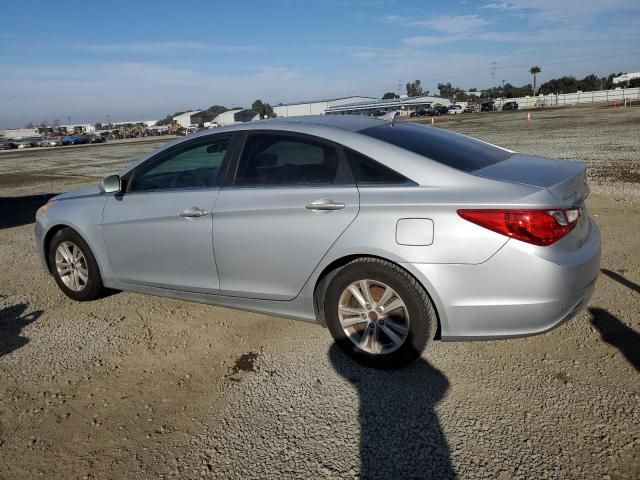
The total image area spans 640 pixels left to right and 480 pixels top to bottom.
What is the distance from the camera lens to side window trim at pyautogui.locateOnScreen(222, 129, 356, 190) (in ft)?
11.3

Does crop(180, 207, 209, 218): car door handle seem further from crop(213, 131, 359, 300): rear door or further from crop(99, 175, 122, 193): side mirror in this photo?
crop(99, 175, 122, 193): side mirror

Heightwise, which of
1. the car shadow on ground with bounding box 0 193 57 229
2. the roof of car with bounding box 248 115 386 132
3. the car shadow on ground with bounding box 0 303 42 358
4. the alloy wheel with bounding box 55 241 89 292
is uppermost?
the roof of car with bounding box 248 115 386 132

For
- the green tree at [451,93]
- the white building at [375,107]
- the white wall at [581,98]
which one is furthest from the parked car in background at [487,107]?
the green tree at [451,93]

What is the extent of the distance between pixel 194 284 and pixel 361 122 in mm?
1794

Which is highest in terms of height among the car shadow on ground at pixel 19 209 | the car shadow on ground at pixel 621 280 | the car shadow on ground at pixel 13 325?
the car shadow on ground at pixel 19 209

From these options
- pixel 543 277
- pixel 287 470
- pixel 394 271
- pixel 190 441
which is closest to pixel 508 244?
pixel 543 277

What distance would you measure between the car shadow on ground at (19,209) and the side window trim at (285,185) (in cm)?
678

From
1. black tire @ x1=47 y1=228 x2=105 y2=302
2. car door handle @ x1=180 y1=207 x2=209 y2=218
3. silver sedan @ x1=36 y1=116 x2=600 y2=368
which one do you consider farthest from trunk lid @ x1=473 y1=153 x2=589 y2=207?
black tire @ x1=47 y1=228 x2=105 y2=302

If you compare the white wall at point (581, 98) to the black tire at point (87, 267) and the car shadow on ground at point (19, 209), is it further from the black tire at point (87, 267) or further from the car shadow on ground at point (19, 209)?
the black tire at point (87, 267)

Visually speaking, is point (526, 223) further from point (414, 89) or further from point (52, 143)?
point (414, 89)

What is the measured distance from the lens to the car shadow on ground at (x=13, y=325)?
4.12 meters

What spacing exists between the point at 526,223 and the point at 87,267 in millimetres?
3761

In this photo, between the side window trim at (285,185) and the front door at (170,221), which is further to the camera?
the front door at (170,221)

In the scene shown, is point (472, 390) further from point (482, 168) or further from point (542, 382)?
point (482, 168)
